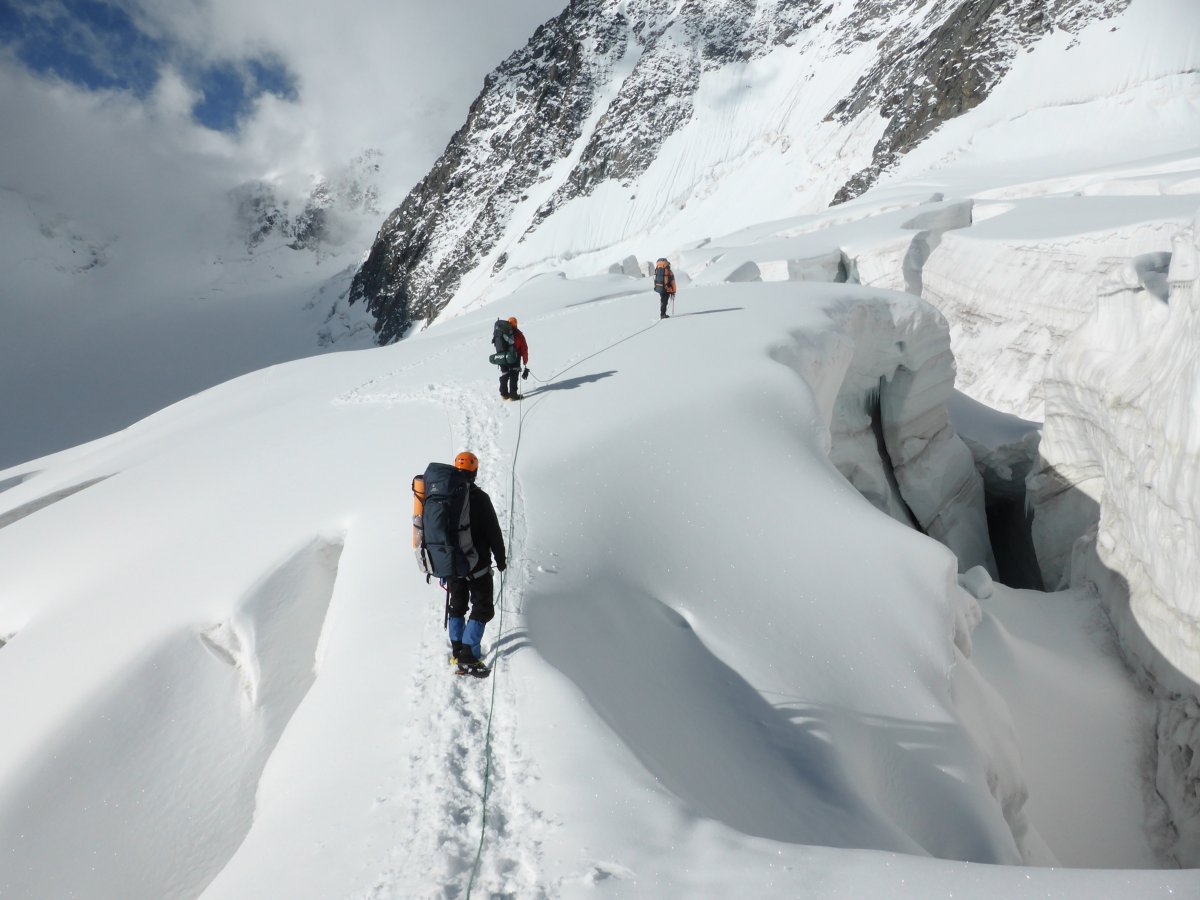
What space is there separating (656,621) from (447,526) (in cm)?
180

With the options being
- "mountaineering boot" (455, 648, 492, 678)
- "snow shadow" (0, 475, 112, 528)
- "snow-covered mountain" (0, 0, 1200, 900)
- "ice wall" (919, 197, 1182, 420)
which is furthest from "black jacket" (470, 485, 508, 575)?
"ice wall" (919, 197, 1182, 420)

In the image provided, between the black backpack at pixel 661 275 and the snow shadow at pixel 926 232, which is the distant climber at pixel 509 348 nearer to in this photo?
the black backpack at pixel 661 275

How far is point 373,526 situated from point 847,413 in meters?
9.71

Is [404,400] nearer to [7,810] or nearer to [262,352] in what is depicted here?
[7,810]

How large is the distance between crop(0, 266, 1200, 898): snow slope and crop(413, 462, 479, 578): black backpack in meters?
0.63

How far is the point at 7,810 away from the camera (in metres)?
4.13

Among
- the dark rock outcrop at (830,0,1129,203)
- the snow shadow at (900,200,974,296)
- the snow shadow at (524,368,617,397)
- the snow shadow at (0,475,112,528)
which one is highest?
the dark rock outcrop at (830,0,1129,203)

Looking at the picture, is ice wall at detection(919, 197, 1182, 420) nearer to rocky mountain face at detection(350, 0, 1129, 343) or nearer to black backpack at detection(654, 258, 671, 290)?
black backpack at detection(654, 258, 671, 290)

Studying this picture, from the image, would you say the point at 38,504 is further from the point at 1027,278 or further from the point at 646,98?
the point at 646,98

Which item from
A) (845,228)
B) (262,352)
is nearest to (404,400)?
(845,228)

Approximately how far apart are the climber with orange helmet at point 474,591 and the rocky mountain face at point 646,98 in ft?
156

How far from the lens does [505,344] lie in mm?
8211

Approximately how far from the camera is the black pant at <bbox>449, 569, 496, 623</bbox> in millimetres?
4059

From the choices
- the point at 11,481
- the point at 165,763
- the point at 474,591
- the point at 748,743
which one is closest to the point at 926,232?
the point at 748,743
